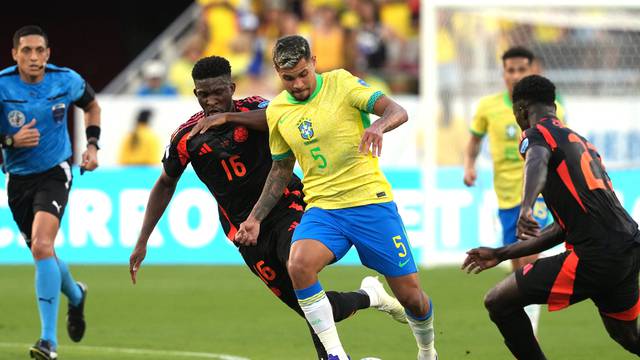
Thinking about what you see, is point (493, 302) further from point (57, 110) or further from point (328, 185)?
point (57, 110)

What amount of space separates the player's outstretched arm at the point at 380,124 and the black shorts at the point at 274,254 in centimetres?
106

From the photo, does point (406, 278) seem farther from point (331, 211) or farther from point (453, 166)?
point (453, 166)

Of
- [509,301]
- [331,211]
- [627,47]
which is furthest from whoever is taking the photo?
[627,47]

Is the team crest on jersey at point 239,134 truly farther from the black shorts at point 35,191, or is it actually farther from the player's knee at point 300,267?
the black shorts at point 35,191

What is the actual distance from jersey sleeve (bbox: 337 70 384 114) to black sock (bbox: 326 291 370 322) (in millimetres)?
1296

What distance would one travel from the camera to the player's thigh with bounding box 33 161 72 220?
371 inches

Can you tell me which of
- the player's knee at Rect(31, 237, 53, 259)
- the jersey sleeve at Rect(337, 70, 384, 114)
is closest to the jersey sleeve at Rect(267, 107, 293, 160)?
the jersey sleeve at Rect(337, 70, 384, 114)

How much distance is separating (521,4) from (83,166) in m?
8.50

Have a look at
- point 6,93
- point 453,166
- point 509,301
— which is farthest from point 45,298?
point 453,166

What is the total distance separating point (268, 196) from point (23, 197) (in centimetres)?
289

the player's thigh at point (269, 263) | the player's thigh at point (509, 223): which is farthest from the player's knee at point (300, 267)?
the player's thigh at point (509, 223)

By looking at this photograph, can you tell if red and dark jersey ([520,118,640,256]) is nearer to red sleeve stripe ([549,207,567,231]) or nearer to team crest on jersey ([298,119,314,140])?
red sleeve stripe ([549,207,567,231])

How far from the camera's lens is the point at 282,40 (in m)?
7.36

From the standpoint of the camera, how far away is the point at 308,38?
21234 millimetres
